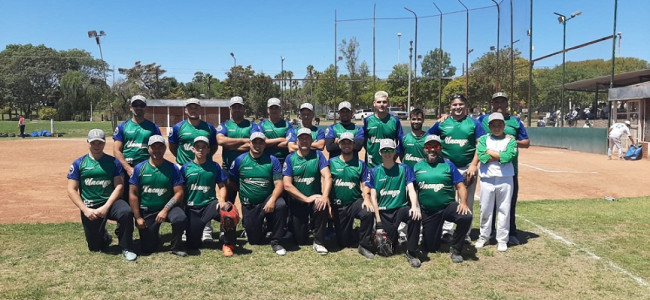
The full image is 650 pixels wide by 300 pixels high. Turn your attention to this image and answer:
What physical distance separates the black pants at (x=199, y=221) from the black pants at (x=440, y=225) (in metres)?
2.45

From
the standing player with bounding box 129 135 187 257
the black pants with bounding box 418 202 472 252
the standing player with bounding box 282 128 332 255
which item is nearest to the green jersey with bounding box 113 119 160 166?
the standing player with bounding box 129 135 187 257

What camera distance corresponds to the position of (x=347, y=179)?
18.7ft

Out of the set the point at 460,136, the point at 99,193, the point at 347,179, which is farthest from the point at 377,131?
the point at 99,193

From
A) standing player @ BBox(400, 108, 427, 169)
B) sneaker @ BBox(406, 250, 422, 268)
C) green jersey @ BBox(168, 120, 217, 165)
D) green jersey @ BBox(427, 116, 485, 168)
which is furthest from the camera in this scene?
green jersey @ BBox(168, 120, 217, 165)

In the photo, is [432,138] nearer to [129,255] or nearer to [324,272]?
[324,272]

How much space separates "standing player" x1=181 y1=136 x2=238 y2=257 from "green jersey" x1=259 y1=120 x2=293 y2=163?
0.92 metres

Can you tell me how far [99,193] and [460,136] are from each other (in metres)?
4.63

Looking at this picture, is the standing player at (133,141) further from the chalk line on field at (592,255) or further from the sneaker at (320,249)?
the chalk line on field at (592,255)

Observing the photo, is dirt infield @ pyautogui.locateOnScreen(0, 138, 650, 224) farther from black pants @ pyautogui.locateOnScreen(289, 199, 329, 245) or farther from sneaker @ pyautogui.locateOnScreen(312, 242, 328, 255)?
sneaker @ pyautogui.locateOnScreen(312, 242, 328, 255)

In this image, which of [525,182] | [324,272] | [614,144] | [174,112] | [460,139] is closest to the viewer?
[324,272]

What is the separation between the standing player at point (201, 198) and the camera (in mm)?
5551

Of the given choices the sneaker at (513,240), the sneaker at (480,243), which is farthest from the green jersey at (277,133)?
the sneaker at (513,240)

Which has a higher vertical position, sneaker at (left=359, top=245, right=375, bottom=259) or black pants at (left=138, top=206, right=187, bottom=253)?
black pants at (left=138, top=206, right=187, bottom=253)

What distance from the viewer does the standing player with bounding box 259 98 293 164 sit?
6223mm
